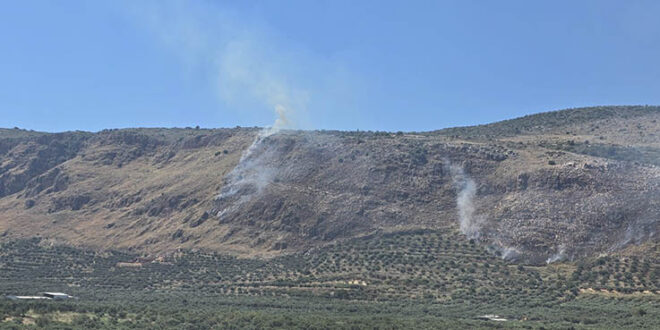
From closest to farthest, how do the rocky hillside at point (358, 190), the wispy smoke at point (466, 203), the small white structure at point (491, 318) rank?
the small white structure at point (491, 318)
the rocky hillside at point (358, 190)
the wispy smoke at point (466, 203)

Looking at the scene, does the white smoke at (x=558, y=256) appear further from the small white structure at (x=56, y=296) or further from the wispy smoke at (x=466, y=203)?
the small white structure at (x=56, y=296)

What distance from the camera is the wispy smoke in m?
91.3

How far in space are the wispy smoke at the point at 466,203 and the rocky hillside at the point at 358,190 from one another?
203mm

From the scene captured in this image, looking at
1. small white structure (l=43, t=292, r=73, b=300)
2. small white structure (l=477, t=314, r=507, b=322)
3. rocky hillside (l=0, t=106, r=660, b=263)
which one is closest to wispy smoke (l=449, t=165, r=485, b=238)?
rocky hillside (l=0, t=106, r=660, b=263)

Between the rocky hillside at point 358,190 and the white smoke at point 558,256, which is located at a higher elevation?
the rocky hillside at point 358,190

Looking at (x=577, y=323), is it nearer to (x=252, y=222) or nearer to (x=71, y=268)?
(x=252, y=222)

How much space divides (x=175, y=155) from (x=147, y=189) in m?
16.8

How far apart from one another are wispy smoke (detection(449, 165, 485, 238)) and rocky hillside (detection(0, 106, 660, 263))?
203mm

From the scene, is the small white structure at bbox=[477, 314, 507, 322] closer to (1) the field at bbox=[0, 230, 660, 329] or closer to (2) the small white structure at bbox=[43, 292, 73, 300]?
(1) the field at bbox=[0, 230, 660, 329]

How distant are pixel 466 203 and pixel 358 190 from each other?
14.7m

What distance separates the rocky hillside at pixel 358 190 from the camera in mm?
87688

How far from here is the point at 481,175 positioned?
102 metres

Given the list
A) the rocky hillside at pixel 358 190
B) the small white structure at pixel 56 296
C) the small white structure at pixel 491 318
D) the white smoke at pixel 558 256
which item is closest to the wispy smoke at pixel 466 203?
the rocky hillside at pixel 358 190

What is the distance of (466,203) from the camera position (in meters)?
97.1
